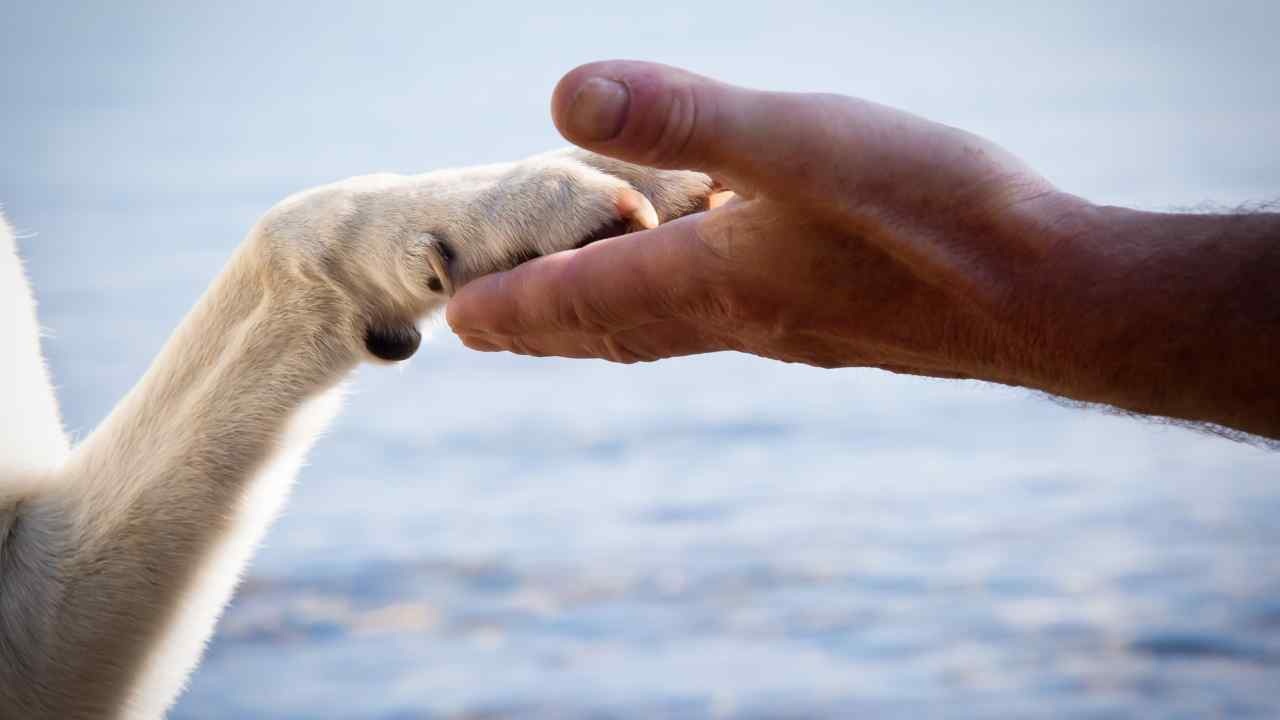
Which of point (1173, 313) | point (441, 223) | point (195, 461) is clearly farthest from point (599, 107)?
point (195, 461)

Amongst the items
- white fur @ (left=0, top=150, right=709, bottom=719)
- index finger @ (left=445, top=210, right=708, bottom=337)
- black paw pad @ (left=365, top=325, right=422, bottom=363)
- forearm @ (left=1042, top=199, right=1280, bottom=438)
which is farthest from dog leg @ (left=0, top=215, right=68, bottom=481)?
forearm @ (left=1042, top=199, right=1280, bottom=438)

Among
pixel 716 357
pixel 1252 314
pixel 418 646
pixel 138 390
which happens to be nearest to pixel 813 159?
pixel 1252 314

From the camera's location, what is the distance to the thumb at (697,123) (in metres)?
1.50

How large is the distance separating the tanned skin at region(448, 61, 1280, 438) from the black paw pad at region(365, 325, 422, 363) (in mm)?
450

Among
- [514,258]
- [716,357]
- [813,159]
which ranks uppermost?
[813,159]

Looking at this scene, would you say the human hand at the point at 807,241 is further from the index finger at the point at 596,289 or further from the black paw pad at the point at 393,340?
the black paw pad at the point at 393,340

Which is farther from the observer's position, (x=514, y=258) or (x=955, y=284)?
(x=514, y=258)

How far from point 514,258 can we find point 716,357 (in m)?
6.30

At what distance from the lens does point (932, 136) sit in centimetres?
165

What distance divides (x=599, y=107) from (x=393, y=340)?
32.9 inches

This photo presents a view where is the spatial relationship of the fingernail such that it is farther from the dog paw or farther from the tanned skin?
the dog paw

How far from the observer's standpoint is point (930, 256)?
1.64 meters

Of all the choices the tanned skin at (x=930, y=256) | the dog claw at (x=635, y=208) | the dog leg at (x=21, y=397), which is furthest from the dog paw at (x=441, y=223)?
the dog leg at (x=21, y=397)

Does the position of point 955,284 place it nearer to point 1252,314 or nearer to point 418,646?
point 1252,314
